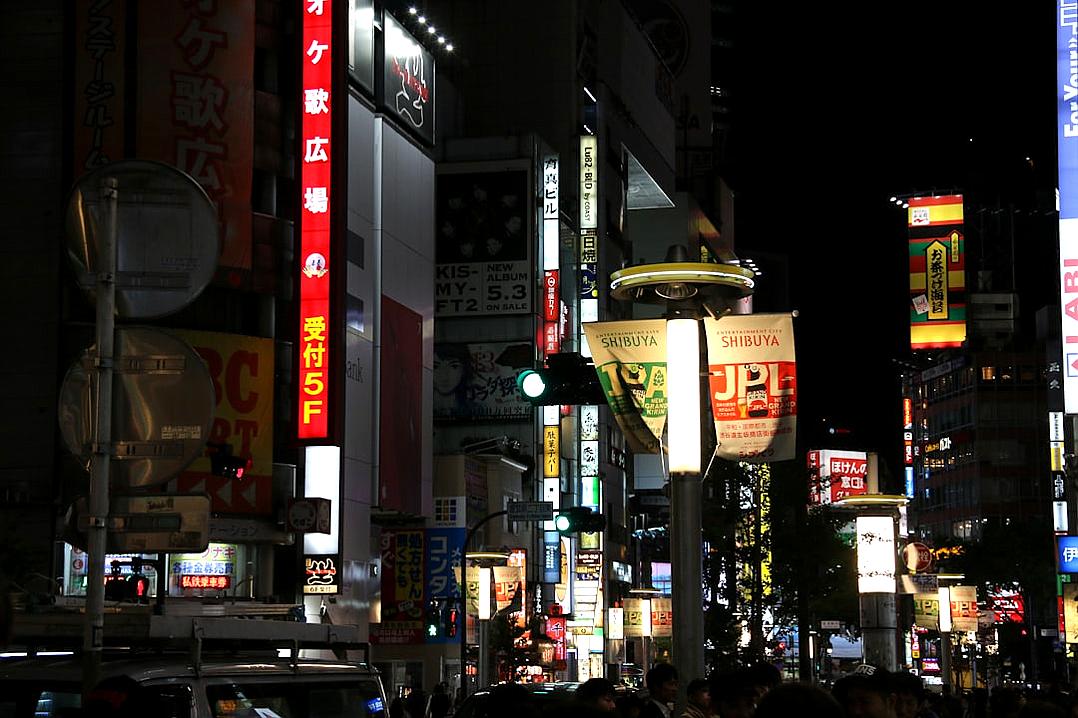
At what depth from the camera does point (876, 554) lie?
3531 cm

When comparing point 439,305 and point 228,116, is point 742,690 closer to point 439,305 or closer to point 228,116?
point 228,116

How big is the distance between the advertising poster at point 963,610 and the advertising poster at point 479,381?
18.2m

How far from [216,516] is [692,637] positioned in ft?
77.5

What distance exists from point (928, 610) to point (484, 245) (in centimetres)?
2352

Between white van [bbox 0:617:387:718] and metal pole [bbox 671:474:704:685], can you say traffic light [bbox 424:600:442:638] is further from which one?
white van [bbox 0:617:387:718]

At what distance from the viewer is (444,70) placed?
75.8 metres

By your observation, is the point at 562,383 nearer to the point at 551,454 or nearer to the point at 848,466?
the point at 551,454

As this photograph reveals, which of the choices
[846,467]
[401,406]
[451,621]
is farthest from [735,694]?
[846,467]

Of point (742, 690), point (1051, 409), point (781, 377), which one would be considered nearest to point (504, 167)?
point (1051, 409)

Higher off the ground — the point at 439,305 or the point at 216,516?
the point at 439,305

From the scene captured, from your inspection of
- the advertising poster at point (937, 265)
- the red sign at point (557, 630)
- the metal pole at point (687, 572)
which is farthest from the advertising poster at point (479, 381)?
the metal pole at point (687, 572)

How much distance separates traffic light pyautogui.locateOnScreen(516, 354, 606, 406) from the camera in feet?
85.4

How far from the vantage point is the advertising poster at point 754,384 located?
56.1 feet

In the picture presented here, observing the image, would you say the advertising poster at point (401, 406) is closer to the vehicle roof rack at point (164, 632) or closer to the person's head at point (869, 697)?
the vehicle roof rack at point (164, 632)
